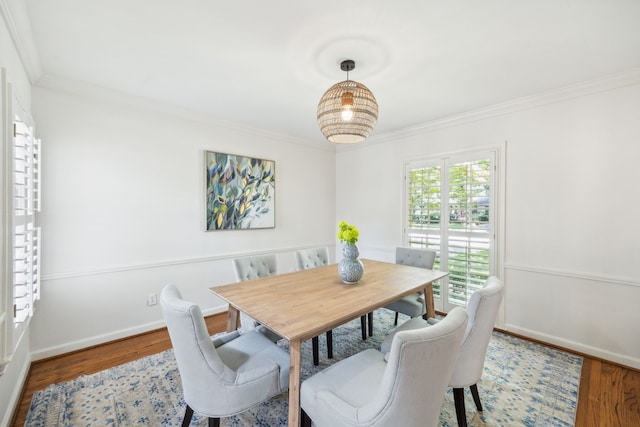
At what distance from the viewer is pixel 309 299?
1.79 meters

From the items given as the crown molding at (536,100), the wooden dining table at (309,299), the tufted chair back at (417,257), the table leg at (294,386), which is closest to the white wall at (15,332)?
the wooden dining table at (309,299)

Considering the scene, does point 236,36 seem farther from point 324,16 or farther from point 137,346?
point 137,346

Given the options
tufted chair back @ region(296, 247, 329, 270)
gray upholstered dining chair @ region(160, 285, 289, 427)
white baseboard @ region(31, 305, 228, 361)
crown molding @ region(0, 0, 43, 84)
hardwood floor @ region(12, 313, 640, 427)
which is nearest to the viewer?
gray upholstered dining chair @ region(160, 285, 289, 427)

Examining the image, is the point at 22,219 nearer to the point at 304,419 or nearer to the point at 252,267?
the point at 252,267

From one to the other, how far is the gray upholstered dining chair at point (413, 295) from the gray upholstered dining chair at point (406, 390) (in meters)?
1.25

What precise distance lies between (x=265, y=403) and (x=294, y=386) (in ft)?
2.38

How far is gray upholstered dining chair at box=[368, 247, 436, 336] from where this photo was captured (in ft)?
8.31

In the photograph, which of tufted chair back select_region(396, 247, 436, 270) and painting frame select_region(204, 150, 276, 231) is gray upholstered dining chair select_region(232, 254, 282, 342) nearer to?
painting frame select_region(204, 150, 276, 231)

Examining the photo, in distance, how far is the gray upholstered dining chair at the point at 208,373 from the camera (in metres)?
1.27

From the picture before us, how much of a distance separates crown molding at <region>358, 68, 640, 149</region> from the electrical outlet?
3.70 metres

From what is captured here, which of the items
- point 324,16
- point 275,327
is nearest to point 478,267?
point 275,327

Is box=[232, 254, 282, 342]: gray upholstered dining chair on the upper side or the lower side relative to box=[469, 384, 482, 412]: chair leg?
upper

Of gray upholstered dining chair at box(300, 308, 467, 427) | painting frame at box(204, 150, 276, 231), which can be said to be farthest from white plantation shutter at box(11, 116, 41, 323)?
gray upholstered dining chair at box(300, 308, 467, 427)

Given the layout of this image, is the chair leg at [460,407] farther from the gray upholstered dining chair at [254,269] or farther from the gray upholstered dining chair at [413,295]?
the gray upholstered dining chair at [254,269]
